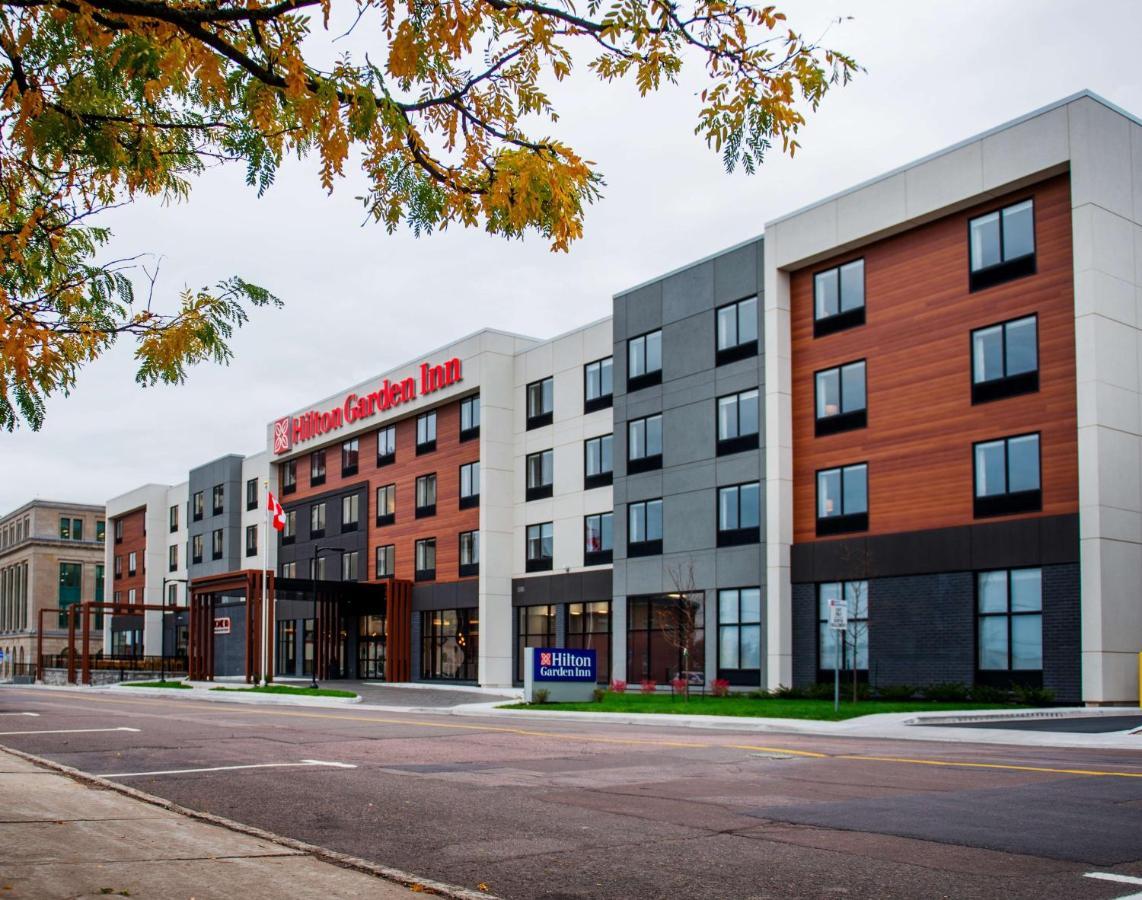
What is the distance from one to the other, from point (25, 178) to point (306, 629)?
6275 centimetres

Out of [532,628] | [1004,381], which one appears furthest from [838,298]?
[532,628]

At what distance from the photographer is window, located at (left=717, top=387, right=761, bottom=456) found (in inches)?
1623

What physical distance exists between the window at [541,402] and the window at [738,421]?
1210 cm

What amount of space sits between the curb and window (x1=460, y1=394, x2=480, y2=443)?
4282 cm

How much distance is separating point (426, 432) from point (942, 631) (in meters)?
31.7

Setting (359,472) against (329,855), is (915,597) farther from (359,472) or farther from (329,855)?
(359,472)

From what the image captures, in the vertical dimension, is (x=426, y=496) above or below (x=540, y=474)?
below

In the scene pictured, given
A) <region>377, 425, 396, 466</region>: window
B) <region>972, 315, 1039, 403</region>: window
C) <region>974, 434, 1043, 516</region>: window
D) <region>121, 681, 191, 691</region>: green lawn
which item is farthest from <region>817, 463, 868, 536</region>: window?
<region>121, 681, 191, 691</region>: green lawn

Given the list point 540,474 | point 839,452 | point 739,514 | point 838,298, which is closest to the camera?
point 839,452

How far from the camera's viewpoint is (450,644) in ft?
187

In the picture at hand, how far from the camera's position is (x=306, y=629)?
70.5 metres

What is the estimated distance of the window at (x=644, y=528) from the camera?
4556 cm

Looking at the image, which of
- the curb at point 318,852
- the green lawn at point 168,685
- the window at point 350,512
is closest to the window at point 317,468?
the window at point 350,512

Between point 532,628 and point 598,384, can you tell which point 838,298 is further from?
point 532,628
